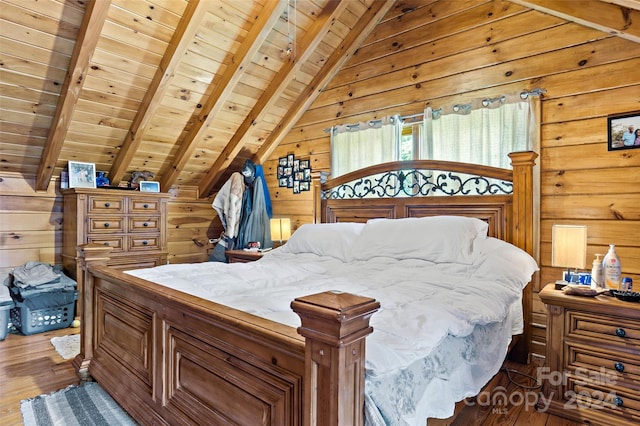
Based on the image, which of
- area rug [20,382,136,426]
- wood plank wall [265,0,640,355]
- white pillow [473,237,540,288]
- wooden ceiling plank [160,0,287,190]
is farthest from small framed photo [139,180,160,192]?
white pillow [473,237,540,288]

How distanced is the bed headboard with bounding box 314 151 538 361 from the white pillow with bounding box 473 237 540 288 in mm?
230

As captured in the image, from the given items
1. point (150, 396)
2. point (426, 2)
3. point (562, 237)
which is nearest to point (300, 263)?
point (150, 396)

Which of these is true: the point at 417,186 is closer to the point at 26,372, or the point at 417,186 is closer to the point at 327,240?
the point at 327,240

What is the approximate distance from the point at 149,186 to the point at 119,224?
1.93 feet

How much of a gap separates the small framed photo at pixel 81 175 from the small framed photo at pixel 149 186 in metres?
0.48

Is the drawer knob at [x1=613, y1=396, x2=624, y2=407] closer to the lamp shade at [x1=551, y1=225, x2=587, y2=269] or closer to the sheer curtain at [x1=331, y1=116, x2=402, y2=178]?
the lamp shade at [x1=551, y1=225, x2=587, y2=269]

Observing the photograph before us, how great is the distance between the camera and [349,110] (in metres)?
3.82

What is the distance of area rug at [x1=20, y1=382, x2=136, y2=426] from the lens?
5.88 ft

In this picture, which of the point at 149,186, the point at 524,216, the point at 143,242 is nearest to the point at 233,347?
the point at 524,216

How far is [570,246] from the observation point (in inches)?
83.0

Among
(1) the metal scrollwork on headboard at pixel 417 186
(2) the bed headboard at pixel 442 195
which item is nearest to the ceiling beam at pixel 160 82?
(2) the bed headboard at pixel 442 195

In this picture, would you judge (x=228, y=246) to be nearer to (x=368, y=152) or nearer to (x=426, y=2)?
(x=368, y=152)

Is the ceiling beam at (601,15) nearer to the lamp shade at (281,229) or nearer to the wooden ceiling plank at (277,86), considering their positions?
the wooden ceiling plank at (277,86)

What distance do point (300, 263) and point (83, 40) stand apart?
2.15 metres
